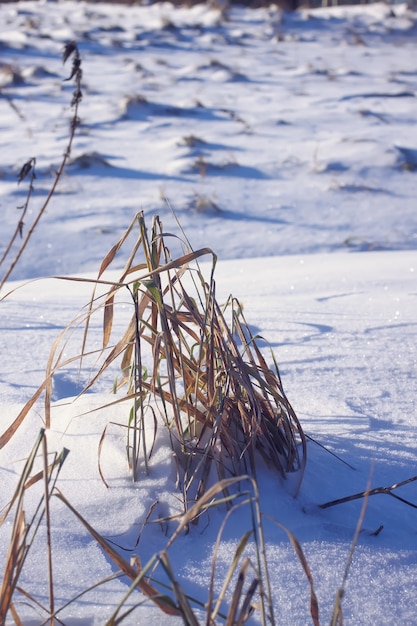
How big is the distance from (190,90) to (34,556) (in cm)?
718

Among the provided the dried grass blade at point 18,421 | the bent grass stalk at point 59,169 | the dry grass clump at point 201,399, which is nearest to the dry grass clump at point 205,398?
the dry grass clump at point 201,399

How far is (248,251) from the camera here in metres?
3.79

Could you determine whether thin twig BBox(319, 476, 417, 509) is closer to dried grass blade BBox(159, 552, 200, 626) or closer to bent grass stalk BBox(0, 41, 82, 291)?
dried grass blade BBox(159, 552, 200, 626)

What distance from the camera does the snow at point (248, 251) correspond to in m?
1.02

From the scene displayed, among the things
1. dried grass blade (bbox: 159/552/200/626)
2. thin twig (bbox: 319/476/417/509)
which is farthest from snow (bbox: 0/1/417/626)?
dried grass blade (bbox: 159/552/200/626)

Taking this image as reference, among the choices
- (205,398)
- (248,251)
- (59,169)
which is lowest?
(248,251)

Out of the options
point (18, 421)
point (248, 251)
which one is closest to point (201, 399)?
point (18, 421)

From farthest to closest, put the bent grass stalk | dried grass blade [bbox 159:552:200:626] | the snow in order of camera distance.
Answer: the bent grass stalk, the snow, dried grass blade [bbox 159:552:200:626]

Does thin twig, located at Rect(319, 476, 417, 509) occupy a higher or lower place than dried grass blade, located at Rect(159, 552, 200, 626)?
lower

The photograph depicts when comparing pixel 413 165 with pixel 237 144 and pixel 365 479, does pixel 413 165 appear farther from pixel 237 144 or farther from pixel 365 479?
pixel 365 479

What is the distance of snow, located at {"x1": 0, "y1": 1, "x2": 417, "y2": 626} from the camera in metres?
1.02

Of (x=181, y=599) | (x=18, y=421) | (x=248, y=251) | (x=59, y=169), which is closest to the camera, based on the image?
(x=181, y=599)

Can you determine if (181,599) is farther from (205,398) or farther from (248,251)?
(248,251)

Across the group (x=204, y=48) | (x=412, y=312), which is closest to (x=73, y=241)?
(x=412, y=312)
